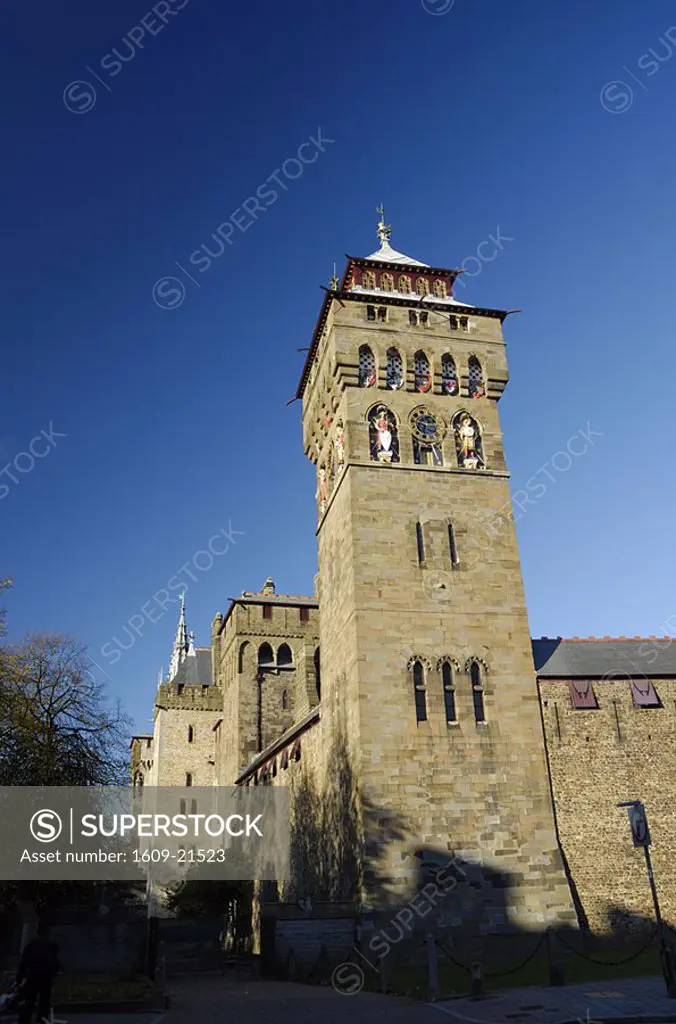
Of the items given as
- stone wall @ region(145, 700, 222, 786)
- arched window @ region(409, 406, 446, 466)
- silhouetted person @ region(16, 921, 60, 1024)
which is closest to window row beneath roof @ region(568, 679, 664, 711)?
arched window @ region(409, 406, 446, 466)

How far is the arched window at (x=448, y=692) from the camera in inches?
1035

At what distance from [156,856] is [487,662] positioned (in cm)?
3165

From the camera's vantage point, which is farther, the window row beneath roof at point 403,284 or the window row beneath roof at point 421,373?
Answer: the window row beneath roof at point 403,284

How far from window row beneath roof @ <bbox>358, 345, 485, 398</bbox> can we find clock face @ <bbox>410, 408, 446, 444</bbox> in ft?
3.06

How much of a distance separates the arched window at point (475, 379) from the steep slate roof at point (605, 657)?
9484mm

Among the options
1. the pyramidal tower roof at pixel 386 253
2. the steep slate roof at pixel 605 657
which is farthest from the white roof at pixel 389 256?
the steep slate roof at pixel 605 657

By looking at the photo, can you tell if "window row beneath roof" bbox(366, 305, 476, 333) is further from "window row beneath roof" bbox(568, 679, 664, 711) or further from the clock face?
"window row beneath roof" bbox(568, 679, 664, 711)

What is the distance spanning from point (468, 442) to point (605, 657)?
29.5 ft

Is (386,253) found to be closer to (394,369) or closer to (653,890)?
(394,369)

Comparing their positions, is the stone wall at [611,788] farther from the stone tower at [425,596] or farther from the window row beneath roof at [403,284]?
the window row beneath roof at [403,284]

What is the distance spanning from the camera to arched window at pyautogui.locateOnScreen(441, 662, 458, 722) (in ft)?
86.3

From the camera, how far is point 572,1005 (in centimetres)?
1486

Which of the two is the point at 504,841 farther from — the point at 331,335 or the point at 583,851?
the point at 331,335

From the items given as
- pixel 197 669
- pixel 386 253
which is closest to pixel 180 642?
pixel 197 669
